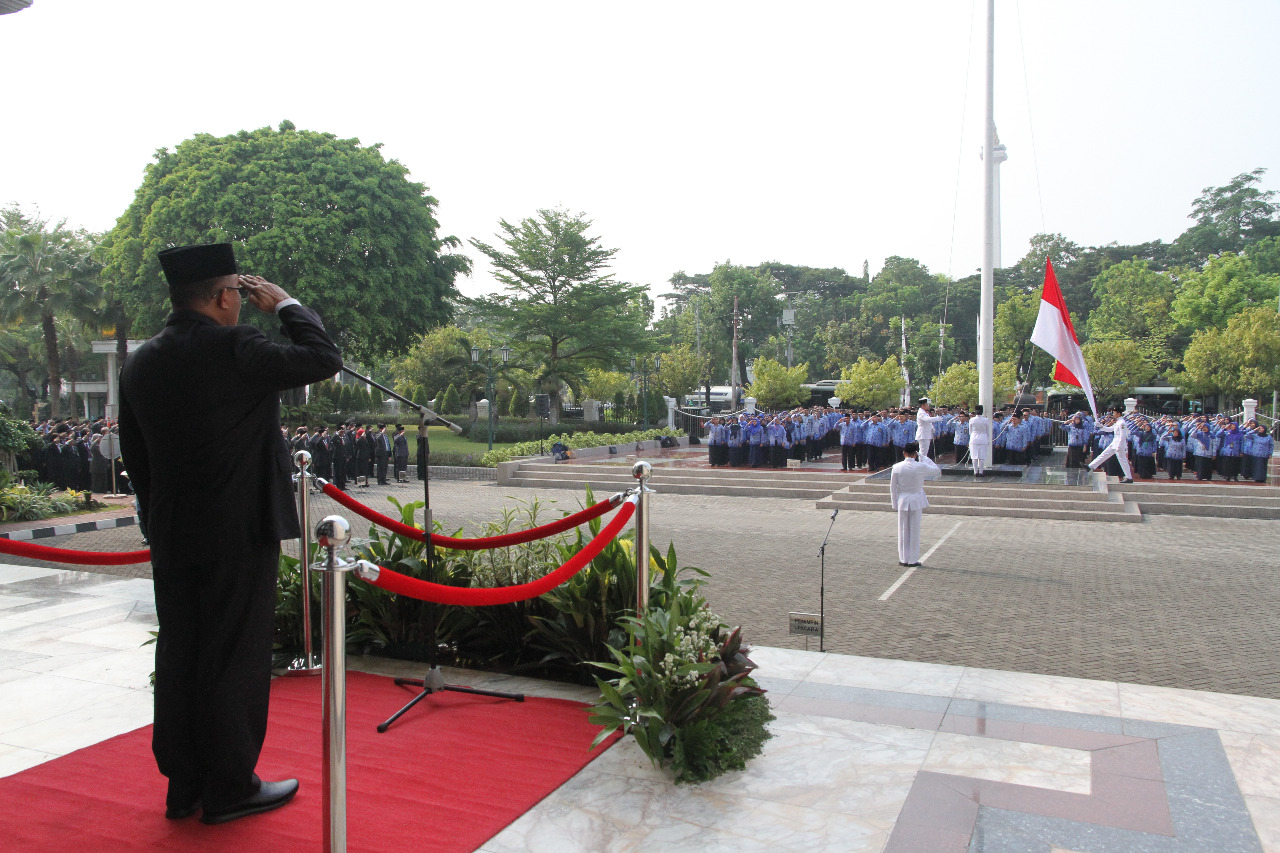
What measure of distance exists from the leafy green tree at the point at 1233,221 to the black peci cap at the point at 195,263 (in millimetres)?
75395

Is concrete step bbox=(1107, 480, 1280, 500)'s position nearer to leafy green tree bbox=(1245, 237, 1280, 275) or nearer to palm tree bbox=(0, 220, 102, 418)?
palm tree bbox=(0, 220, 102, 418)

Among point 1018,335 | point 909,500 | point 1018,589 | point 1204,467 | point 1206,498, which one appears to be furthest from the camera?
point 1018,335

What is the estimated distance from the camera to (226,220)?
28.5 meters

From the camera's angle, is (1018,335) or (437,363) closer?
(437,363)

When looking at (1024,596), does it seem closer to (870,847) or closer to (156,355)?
(870,847)

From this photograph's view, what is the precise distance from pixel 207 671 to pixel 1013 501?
16.1 metres

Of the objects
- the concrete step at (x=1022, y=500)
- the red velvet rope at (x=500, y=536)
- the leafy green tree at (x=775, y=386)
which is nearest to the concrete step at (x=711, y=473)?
the concrete step at (x=1022, y=500)

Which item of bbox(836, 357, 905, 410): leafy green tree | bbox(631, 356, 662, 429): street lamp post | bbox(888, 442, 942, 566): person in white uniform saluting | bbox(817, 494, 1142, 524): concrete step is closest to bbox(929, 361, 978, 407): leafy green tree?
bbox(836, 357, 905, 410): leafy green tree

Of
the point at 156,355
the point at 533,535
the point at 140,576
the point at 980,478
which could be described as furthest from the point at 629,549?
the point at 980,478

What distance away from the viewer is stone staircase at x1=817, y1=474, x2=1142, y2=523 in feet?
52.2

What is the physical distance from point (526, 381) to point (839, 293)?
50045 mm

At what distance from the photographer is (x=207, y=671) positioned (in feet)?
10.9

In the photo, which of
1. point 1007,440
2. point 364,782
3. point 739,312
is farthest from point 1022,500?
point 739,312

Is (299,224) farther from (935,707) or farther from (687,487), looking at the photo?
(935,707)
